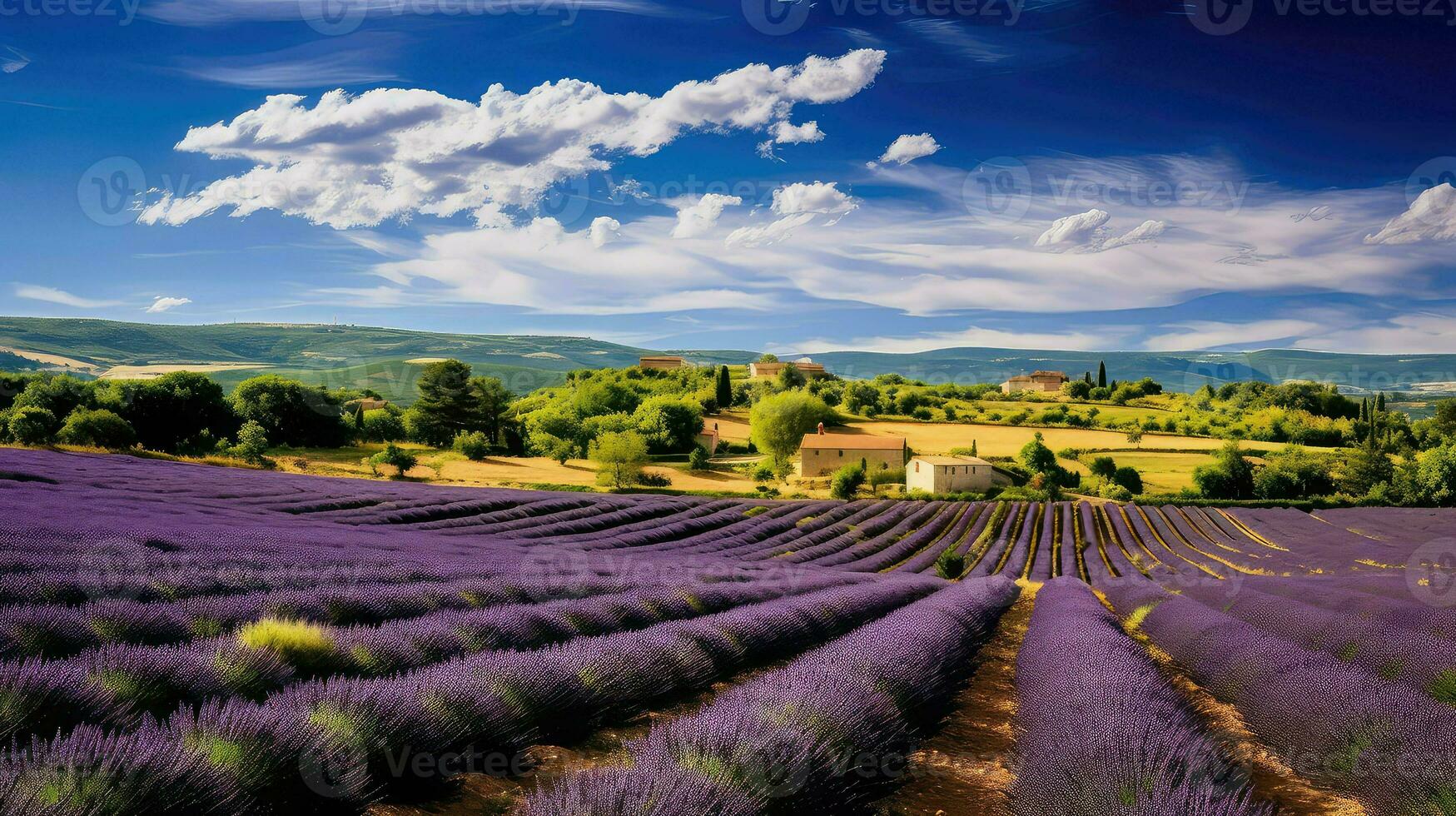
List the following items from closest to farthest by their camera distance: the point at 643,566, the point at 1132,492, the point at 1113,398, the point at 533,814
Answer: the point at 533,814 < the point at 643,566 < the point at 1132,492 < the point at 1113,398

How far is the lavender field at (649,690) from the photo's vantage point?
104 inches

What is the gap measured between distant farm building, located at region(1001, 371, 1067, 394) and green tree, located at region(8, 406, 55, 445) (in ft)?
323

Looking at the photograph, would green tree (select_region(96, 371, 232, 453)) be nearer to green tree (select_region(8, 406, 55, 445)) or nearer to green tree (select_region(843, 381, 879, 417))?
green tree (select_region(8, 406, 55, 445))

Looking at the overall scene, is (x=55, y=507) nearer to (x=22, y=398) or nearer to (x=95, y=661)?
(x=95, y=661)

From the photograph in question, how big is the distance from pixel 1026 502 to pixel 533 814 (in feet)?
136

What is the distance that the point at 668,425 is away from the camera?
6153cm

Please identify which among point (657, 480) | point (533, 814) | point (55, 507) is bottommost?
point (657, 480)

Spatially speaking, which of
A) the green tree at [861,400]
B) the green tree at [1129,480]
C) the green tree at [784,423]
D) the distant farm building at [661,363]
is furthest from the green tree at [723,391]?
the green tree at [1129,480]

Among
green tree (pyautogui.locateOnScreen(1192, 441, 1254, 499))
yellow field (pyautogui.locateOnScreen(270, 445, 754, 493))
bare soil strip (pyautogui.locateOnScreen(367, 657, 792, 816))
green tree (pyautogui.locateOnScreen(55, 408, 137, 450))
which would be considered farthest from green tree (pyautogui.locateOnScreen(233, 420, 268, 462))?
green tree (pyautogui.locateOnScreen(1192, 441, 1254, 499))

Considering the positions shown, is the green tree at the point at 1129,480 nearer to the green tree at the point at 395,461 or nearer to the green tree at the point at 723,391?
the green tree at the point at 395,461

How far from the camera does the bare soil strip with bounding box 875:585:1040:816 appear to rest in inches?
136

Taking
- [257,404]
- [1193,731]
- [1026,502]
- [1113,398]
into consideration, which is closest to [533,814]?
[1193,731]

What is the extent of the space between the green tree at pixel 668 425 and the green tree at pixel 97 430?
32906 mm

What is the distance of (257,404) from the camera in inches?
2019
